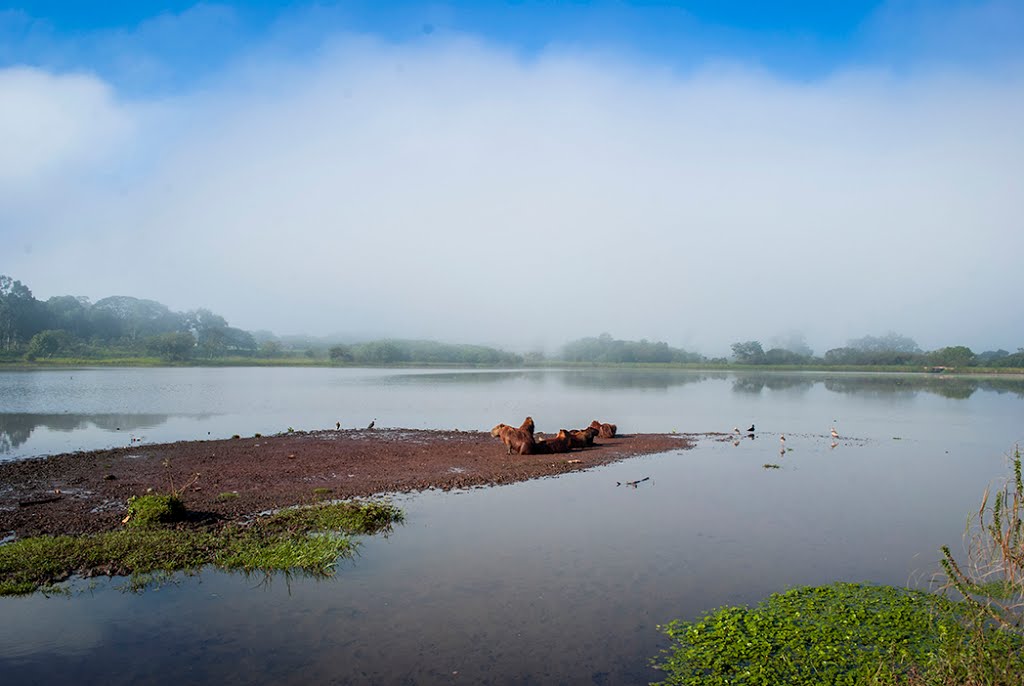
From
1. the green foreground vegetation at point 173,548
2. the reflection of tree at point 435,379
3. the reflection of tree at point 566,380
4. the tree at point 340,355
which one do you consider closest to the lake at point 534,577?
the green foreground vegetation at point 173,548

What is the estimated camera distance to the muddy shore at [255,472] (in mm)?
11234

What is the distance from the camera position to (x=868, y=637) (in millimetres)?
6902

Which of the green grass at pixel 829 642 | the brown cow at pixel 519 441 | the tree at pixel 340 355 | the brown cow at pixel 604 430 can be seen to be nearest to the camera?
the green grass at pixel 829 642

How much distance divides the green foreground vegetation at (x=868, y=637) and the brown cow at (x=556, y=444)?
12.0 metres

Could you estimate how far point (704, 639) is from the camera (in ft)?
22.6

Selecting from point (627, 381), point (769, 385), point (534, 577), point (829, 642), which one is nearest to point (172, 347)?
point (627, 381)

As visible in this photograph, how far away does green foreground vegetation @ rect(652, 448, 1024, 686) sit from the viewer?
530cm

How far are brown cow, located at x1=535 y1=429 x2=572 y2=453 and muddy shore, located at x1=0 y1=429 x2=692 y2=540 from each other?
1.51 ft

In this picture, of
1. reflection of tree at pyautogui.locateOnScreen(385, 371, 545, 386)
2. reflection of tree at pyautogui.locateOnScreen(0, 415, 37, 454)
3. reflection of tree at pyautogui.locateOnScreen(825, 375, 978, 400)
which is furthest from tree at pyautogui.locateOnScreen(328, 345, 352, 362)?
reflection of tree at pyautogui.locateOnScreen(0, 415, 37, 454)

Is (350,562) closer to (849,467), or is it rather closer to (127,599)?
(127,599)

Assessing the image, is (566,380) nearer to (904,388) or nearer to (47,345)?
(904,388)

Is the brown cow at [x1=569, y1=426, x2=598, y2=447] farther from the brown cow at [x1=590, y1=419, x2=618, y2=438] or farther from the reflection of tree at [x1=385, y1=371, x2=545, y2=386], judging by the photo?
the reflection of tree at [x1=385, y1=371, x2=545, y2=386]

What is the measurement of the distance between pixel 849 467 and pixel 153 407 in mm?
31919

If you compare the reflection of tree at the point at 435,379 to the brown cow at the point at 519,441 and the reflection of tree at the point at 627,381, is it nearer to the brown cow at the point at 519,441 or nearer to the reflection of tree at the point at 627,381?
the reflection of tree at the point at 627,381
